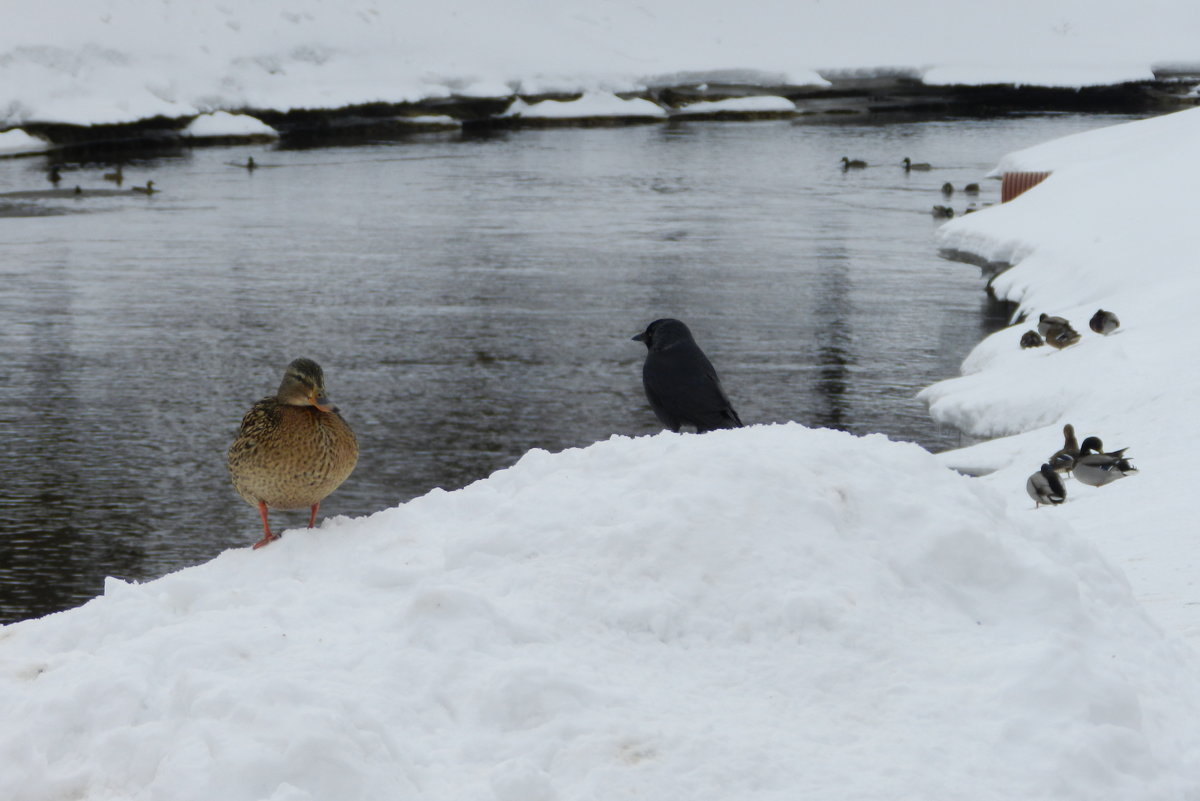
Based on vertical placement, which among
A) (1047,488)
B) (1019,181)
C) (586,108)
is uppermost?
(586,108)

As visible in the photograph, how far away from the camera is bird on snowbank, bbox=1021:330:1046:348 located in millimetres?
15258

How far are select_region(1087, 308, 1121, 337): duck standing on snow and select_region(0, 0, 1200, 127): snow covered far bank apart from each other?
36828 mm

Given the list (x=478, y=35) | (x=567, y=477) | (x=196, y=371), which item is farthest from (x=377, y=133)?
(x=567, y=477)

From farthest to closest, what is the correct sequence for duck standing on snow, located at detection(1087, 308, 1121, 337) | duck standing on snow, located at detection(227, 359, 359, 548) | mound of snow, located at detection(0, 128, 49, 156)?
mound of snow, located at detection(0, 128, 49, 156)
duck standing on snow, located at detection(1087, 308, 1121, 337)
duck standing on snow, located at detection(227, 359, 359, 548)

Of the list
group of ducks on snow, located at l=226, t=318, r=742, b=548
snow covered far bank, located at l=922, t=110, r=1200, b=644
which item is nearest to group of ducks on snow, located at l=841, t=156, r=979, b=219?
snow covered far bank, located at l=922, t=110, r=1200, b=644

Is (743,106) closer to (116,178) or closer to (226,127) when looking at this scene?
(226,127)

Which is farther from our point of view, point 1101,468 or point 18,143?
point 18,143

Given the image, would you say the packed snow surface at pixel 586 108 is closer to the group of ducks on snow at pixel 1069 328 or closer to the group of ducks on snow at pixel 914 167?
the group of ducks on snow at pixel 914 167

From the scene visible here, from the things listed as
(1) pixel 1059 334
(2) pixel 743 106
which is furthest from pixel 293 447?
(2) pixel 743 106

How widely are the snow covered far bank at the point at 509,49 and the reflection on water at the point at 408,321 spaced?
40.2ft

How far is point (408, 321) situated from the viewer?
2031 cm

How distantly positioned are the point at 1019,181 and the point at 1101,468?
19179 mm

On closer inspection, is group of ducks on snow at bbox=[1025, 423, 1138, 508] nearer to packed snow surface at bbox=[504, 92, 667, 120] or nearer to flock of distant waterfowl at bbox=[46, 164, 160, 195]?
flock of distant waterfowl at bbox=[46, 164, 160, 195]

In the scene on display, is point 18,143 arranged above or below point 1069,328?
above
